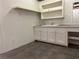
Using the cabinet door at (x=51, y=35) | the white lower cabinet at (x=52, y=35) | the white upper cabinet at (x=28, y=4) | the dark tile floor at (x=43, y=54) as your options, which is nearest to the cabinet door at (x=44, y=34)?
the white lower cabinet at (x=52, y=35)

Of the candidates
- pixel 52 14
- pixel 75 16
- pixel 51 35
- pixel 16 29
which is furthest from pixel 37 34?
pixel 75 16

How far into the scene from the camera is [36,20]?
397cm

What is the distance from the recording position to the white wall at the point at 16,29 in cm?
240

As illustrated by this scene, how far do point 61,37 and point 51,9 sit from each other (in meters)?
1.53

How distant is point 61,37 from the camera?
276 centimetres

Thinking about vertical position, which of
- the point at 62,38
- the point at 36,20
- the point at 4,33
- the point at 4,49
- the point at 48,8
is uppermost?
the point at 48,8

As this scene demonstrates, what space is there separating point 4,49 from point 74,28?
244cm

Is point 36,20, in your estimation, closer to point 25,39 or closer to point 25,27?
point 25,27

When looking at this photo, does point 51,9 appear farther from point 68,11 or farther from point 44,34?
point 44,34

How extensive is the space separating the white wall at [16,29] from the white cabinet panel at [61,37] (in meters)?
1.32

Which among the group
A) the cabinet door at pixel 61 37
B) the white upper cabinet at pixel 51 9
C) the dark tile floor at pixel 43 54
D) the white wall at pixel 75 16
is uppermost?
the white upper cabinet at pixel 51 9

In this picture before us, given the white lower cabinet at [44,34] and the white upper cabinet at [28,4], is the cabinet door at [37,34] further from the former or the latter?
the white upper cabinet at [28,4]

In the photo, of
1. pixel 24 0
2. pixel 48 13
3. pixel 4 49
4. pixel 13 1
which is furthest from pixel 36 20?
pixel 4 49

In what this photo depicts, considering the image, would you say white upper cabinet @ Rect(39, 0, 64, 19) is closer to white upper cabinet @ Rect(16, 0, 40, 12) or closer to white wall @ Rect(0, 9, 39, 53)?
white upper cabinet @ Rect(16, 0, 40, 12)
